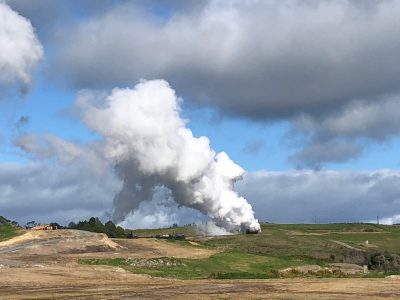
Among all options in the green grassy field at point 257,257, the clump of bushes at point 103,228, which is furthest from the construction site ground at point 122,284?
the clump of bushes at point 103,228

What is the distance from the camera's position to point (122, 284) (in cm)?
4544

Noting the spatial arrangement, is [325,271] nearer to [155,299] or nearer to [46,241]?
[155,299]

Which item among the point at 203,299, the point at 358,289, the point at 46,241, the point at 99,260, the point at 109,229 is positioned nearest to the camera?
the point at 203,299

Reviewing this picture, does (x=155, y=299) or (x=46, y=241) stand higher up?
(x=46, y=241)

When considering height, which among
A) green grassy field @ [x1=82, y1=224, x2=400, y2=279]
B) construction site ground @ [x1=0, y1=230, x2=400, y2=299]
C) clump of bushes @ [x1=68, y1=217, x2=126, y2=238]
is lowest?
construction site ground @ [x1=0, y1=230, x2=400, y2=299]

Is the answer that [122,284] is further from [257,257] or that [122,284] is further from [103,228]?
[103,228]

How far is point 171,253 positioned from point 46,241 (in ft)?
48.8

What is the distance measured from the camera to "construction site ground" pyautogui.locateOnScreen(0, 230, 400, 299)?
3784cm

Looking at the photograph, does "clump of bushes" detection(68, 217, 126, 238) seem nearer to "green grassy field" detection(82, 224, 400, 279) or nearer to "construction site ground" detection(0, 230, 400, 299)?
"green grassy field" detection(82, 224, 400, 279)

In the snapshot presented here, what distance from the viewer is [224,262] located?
73.6 meters

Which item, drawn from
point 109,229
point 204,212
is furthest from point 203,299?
point 204,212

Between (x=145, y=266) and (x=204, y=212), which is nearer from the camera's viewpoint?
(x=145, y=266)

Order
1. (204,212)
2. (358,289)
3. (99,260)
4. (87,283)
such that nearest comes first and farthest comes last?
(358,289)
(87,283)
(99,260)
(204,212)

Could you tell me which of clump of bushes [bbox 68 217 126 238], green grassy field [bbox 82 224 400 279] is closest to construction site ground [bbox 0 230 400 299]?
green grassy field [bbox 82 224 400 279]
